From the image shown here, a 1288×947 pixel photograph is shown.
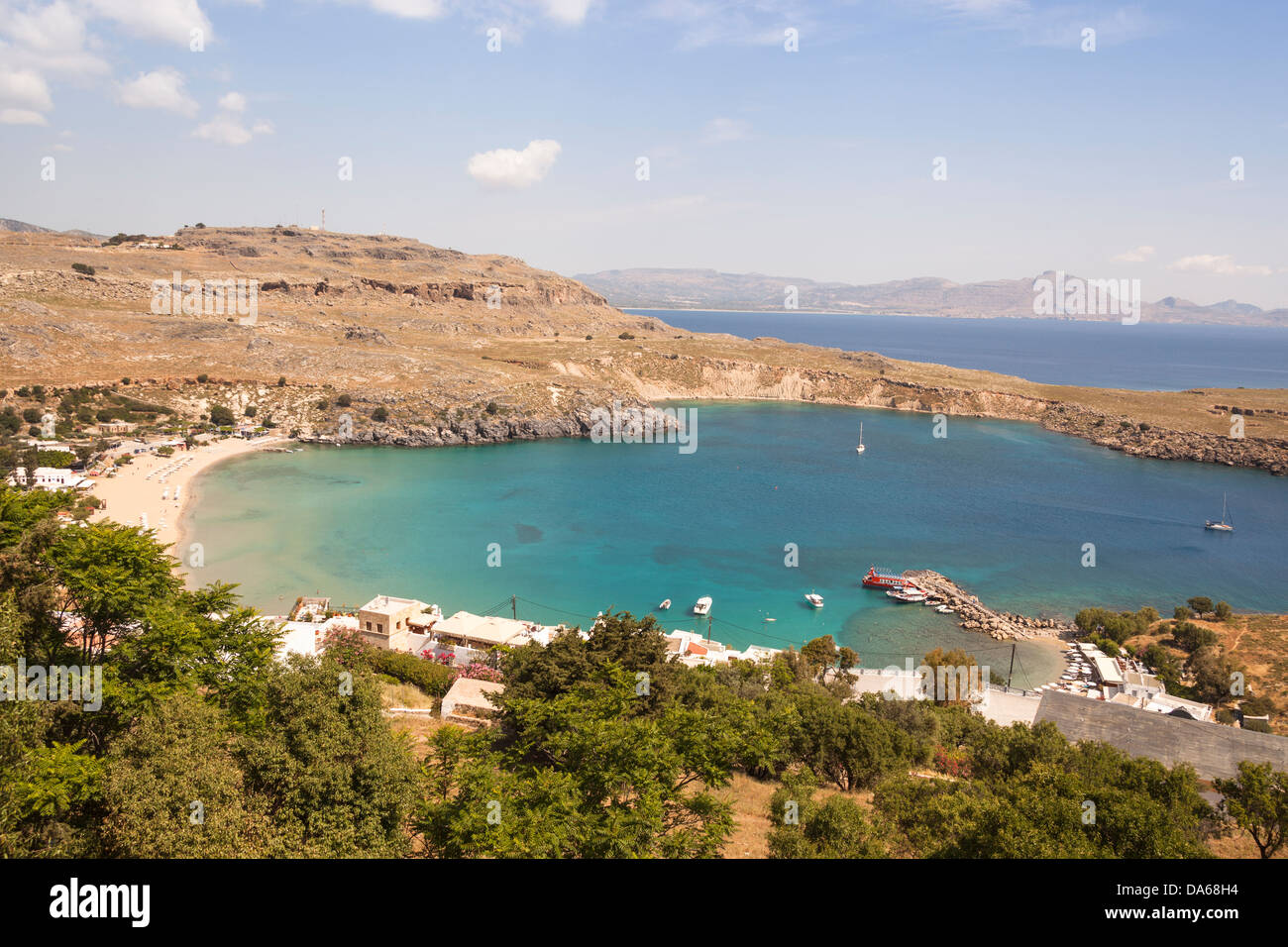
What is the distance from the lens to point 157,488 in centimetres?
5144

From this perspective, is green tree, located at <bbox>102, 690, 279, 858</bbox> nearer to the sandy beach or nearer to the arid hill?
the sandy beach

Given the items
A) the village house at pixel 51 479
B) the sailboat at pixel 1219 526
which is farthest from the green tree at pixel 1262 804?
the village house at pixel 51 479

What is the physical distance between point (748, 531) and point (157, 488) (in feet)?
140

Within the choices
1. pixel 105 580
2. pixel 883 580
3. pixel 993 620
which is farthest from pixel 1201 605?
pixel 105 580

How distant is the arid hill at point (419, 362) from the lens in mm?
78125

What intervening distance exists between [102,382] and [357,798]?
79572mm

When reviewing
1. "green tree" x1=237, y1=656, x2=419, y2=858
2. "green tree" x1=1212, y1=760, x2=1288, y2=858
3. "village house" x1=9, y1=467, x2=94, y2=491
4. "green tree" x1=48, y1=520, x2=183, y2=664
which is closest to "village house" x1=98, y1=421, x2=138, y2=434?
"village house" x1=9, y1=467, x2=94, y2=491

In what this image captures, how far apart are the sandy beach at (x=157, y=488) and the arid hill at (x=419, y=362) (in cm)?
1431

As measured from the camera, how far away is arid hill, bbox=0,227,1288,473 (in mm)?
78125

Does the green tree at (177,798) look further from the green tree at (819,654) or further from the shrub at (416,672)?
the green tree at (819,654)

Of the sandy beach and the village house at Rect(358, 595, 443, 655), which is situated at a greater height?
the sandy beach

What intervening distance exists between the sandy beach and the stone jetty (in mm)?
43537

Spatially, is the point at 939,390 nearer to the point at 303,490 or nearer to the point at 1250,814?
the point at 303,490
